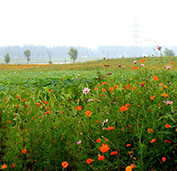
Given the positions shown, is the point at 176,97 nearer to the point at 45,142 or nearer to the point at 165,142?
the point at 165,142

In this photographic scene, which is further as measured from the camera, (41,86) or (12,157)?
(41,86)

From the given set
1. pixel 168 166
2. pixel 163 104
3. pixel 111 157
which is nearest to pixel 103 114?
pixel 111 157

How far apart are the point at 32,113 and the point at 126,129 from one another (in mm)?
1148

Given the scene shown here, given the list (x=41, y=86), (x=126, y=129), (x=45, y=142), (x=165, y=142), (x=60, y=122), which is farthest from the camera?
(x=41, y=86)

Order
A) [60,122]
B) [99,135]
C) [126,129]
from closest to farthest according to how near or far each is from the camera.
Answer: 1. [126,129]
2. [99,135]
3. [60,122]

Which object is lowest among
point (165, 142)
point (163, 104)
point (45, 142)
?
point (45, 142)

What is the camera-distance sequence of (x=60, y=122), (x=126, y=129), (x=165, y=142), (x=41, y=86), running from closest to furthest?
(x=165, y=142)
(x=126, y=129)
(x=60, y=122)
(x=41, y=86)

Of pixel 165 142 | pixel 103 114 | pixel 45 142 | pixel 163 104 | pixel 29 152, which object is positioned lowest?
pixel 29 152

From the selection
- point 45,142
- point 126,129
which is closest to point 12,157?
point 45,142

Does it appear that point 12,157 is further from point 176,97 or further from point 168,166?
point 176,97

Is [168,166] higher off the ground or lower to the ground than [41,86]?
lower

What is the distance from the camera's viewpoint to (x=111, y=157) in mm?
1697

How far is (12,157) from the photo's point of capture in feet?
6.30

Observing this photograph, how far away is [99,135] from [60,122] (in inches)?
21.1
